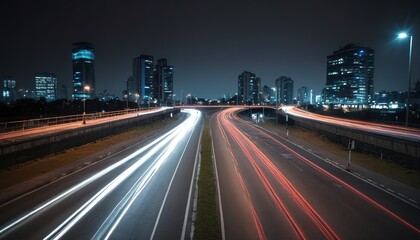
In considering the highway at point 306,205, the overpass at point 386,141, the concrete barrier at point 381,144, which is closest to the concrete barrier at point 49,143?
the highway at point 306,205

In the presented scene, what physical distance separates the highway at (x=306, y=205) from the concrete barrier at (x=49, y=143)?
60.8 ft

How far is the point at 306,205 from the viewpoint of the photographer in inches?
725

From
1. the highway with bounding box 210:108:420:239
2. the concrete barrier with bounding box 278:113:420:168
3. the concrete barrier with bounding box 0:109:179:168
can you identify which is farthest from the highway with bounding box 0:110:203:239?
the concrete barrier with bounding box 278:113:420:168

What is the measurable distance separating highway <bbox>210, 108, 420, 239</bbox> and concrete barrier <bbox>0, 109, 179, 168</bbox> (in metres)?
18.5

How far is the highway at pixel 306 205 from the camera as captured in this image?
14.8 meters

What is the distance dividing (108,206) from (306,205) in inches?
457

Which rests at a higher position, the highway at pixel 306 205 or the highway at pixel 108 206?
the highway at pixel 306 205

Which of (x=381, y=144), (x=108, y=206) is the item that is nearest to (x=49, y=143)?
(x=108, y=206)

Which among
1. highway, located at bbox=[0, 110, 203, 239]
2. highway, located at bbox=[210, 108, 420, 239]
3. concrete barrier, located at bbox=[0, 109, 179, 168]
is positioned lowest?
highway, located at bbox=[0, 110, 203, 239]

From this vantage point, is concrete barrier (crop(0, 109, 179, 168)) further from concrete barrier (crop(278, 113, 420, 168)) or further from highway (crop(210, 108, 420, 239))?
concrete barrier (crop(278, 113, 420, 168))

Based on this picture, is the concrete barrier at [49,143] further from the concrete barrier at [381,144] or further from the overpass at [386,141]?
the concrete barrier at [381,144]

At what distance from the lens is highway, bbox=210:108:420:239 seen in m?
14.8

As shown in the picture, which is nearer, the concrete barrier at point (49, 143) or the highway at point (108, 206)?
the highway at point (108, 206)

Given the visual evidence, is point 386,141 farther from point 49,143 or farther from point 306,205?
point 49,143
